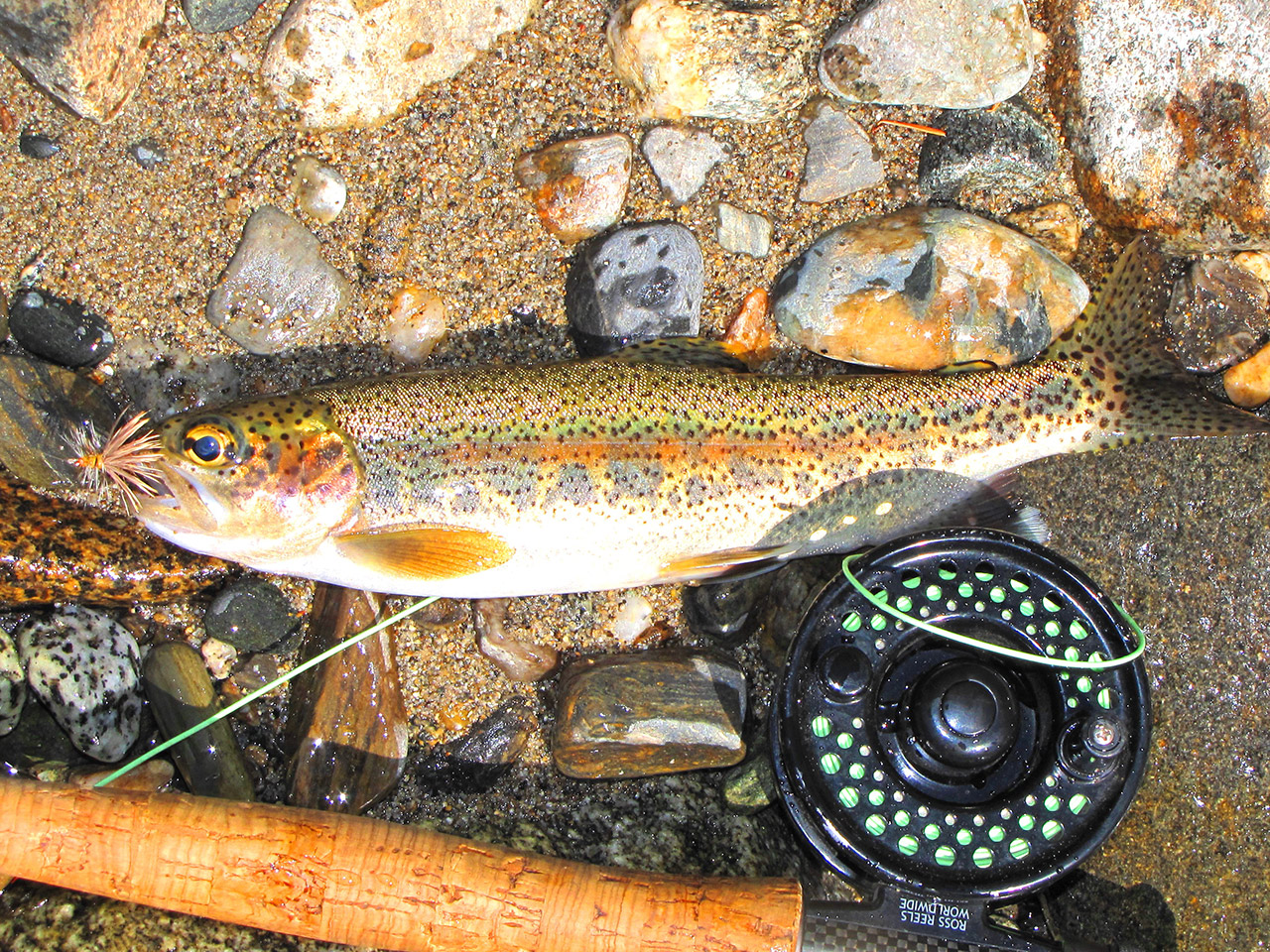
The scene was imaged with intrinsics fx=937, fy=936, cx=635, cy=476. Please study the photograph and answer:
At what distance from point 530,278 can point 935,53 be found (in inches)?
68.1

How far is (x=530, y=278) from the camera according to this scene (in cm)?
358

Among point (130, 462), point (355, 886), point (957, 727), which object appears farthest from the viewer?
point (130, 462)

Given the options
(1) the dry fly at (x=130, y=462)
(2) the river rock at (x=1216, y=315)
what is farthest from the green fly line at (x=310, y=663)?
(2) the river rock at (x=1216, y=315)

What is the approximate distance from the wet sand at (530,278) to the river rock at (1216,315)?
335mm

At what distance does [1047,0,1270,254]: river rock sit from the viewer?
339 centimetres

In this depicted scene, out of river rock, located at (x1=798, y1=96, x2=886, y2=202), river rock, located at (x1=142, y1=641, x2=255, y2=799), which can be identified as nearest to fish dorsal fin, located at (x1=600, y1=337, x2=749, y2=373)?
river rock, located at (x1=798, y1=96, x2=886, y2=202)

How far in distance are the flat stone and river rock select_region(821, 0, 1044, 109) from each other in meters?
2.29

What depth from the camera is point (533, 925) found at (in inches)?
105

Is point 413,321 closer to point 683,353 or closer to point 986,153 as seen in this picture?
point 683,353

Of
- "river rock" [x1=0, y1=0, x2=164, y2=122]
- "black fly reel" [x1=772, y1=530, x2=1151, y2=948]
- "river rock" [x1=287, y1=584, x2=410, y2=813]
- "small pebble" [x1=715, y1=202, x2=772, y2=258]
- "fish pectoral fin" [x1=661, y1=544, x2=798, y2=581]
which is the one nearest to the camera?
"black fly reel" [x1=772, y1=530, x2=1151, y2=948]

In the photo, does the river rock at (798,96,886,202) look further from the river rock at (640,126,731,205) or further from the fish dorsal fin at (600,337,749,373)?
the fish dorsal fin at (600,337,749,373)

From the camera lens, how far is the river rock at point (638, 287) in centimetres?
344

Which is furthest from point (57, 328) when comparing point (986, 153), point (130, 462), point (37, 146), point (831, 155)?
point (986, 153)

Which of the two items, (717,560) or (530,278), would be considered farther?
(530,278)
